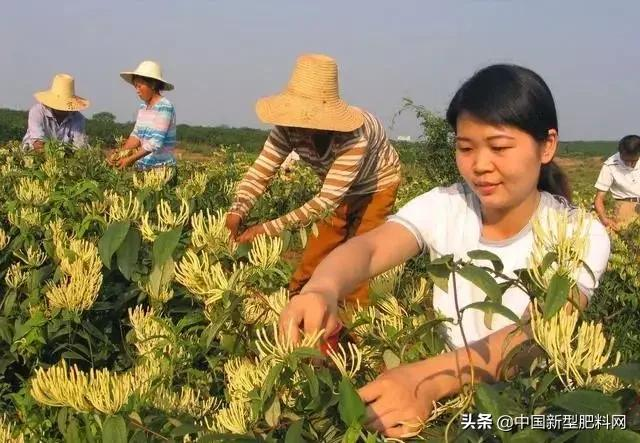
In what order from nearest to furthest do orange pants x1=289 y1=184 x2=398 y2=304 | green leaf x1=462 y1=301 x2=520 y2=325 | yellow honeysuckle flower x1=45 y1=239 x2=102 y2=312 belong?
green leaf x1=462 y1=301 x2=520 y2=325
yellow honeysuckle flower x1=45 y1=239 x2=102 y2=312
orange pants x1=289 y1=184 x2=398 y2=304

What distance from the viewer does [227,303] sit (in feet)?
3.97

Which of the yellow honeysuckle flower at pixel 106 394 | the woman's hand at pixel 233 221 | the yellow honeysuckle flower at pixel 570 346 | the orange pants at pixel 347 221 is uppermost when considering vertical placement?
the yellow honeysuckle flower at pixel 570 346

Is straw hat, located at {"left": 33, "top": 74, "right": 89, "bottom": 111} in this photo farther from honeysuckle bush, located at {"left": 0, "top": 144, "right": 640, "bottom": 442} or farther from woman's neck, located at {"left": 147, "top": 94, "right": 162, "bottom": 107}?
honeysuckle bush, located at {"left": 0, "top": 144, "right": 640, "bottom": 442}

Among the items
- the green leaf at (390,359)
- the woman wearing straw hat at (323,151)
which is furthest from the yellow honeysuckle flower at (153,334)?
the woman wearing straw hat at (323,151)

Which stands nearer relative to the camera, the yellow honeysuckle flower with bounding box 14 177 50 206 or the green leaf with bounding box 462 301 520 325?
the green leaf with bounding box 462 301 520 325

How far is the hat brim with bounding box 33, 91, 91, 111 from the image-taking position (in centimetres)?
519

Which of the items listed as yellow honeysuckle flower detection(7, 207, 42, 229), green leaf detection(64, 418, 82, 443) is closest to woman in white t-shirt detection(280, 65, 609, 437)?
green leaf detection(64, 418, 82, 443)

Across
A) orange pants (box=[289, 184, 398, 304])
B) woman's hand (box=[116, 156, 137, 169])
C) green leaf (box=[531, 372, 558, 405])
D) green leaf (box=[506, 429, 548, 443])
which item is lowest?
orange pants (box=[289, 184, 398, 304])

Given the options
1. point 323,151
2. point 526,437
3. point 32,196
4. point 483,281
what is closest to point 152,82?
point 323,151

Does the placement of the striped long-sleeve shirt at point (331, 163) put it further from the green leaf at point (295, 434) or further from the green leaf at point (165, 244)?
the green leaf at point (295, 434)

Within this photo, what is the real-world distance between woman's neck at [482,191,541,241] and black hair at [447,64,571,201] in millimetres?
162

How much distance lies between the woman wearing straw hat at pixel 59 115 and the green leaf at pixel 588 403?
15.1ft

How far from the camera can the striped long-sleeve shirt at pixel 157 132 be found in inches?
175

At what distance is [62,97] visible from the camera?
5.32 m
